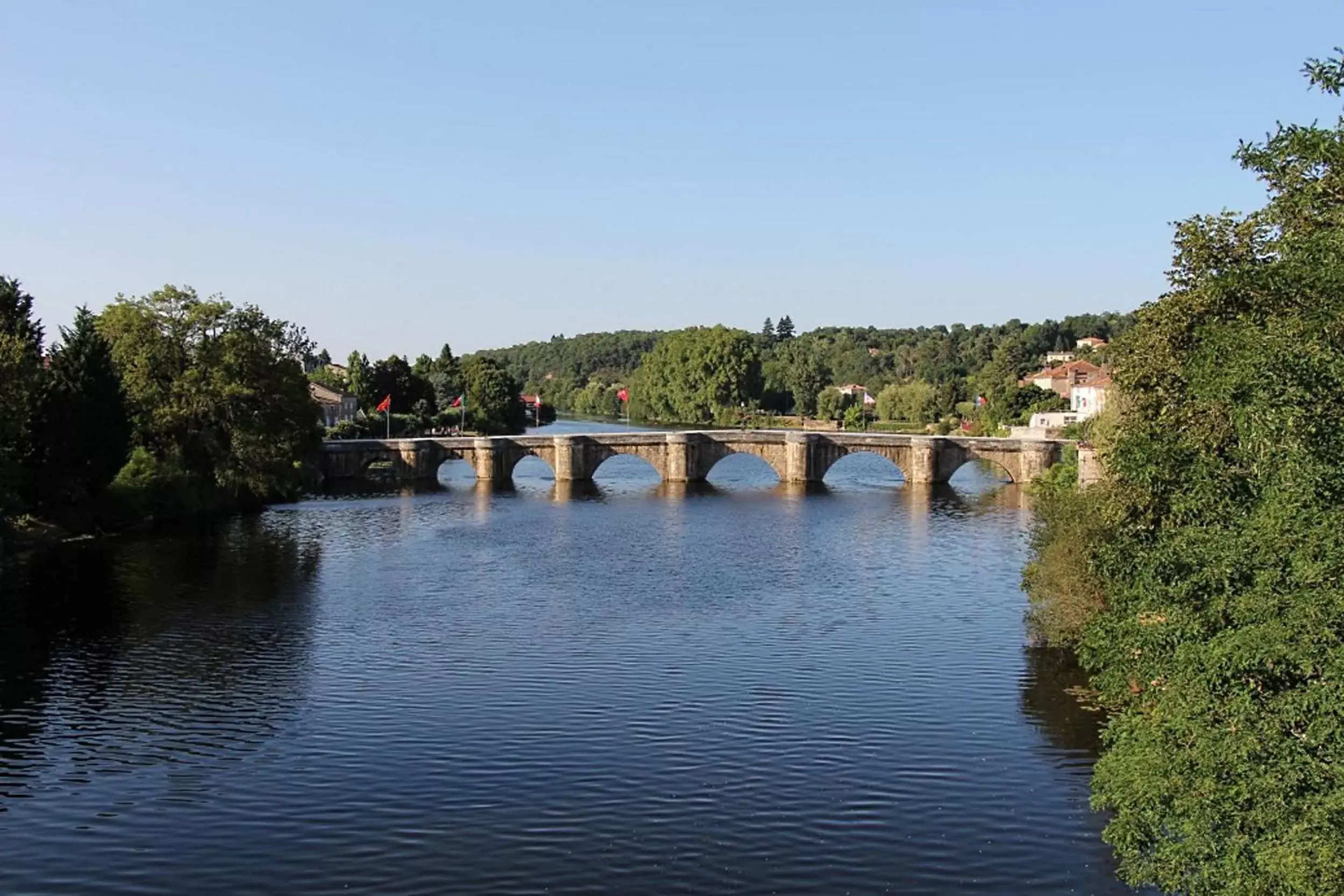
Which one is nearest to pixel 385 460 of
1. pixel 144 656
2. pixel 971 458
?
pixel 971 458

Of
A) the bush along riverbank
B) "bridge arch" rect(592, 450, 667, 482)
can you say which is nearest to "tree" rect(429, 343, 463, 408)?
"bridge arch" rect(592, 450, 667, 482)

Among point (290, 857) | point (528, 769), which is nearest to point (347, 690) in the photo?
point (528, 769)

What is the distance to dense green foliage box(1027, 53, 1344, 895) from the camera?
16.9 m

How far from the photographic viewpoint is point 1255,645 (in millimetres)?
17312

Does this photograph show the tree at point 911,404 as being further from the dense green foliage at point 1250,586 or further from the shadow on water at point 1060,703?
the dense green foliage at point 1250,586

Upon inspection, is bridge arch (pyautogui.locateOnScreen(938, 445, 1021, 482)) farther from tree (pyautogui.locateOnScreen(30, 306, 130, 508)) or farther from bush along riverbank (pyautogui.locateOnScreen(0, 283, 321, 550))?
tree (pyautogui.locateOnScreen(30, 306, 130, 508))

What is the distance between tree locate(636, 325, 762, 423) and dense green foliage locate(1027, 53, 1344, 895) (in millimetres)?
134763

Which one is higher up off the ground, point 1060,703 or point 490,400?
point 490,400

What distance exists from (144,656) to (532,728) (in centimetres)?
1399

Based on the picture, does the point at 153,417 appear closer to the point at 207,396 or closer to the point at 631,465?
the point at 207,396

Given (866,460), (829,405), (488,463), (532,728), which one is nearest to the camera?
(532,728)

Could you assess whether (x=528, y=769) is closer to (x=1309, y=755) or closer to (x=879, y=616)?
(x=1309, y=755)

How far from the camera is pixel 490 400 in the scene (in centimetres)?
14375

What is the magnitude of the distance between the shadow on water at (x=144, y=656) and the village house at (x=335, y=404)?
65207mm
